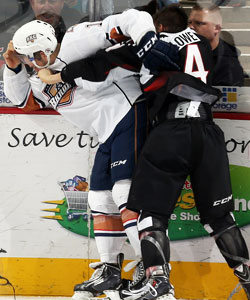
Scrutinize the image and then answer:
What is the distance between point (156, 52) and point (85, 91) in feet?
1.73

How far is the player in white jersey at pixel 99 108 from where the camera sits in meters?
3.19

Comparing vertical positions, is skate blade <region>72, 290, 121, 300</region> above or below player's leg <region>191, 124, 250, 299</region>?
below

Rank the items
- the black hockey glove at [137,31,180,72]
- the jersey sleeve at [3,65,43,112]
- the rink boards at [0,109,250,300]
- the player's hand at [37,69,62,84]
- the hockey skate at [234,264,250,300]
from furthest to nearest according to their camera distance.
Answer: the rink boards at [0,109,250,300]
the jersey sleeve at [3,65,43,112]
the player's hand at [37,69,62,84]
the hockey skate at [234,264,250,300]
the black hockey glove at [137,31,180,72]

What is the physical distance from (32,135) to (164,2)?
97 centimetres

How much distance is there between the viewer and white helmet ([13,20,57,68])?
3.20 metres

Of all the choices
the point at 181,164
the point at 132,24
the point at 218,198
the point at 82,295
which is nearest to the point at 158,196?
the point at 181,164

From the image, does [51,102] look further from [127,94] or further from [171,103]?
[171,103]

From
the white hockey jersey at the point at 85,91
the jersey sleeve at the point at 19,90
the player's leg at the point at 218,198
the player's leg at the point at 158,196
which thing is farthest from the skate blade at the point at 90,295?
the jersey sleeve at the point at 19,90

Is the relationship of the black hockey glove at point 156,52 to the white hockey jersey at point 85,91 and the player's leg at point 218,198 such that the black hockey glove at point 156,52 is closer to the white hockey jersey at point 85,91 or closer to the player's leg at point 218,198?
the white hockey jersey at point 85,91


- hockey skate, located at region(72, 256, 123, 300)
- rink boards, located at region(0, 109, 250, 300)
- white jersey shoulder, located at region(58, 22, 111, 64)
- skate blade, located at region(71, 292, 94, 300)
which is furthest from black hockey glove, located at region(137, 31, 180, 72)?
skate blade, located at region(71, 292, 94, 300)

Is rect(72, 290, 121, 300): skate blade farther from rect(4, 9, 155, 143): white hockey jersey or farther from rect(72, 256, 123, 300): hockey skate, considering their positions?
rect(4, 9, 155, 143): white hockey jersey

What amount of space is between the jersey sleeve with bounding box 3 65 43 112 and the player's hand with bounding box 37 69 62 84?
13 centimetres

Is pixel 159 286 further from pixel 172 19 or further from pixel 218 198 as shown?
pixel 172 19

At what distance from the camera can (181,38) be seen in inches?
119
